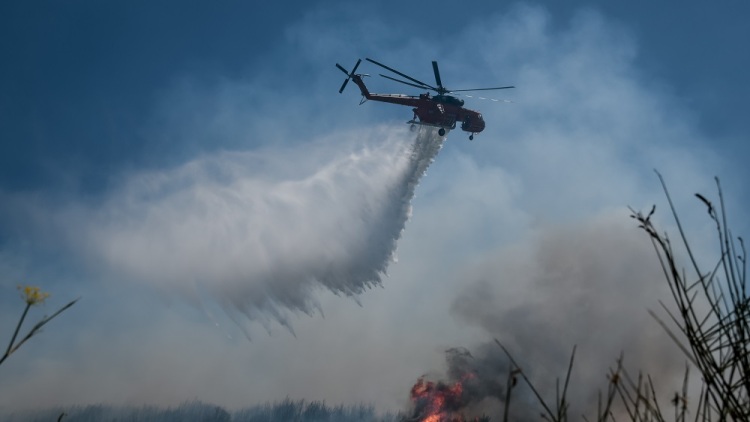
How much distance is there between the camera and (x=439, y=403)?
140125 millimetres

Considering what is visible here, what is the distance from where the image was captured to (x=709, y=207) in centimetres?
389

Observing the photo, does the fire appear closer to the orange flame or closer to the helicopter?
the orange flame

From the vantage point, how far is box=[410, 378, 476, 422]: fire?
453 ft

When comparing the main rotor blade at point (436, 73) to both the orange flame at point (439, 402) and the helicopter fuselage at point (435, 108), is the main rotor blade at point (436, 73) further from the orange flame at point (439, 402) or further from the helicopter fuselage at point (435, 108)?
the orange flame at point (439, 402)

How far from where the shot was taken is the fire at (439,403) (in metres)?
138

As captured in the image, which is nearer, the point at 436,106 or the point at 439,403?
the point at 436,106

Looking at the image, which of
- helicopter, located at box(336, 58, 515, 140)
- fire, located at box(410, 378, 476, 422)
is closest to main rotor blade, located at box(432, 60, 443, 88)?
helicopter, located at box(336, 58, 515, 140)

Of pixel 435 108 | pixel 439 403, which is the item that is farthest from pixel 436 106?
pixel 439 403

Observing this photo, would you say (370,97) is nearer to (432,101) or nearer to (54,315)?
(432,101)

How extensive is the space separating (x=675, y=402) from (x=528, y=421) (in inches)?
5209

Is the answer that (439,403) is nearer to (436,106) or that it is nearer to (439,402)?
(439,402)

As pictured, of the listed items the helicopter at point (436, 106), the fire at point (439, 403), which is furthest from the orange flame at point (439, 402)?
the helicopter at point (436, 106)

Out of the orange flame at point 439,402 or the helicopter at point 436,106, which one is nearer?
the helicopter at point 436,106

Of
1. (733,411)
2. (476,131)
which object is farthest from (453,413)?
(733,411)
